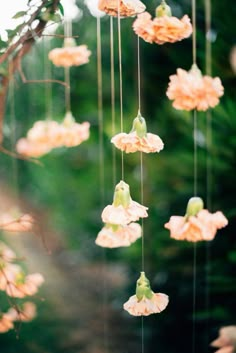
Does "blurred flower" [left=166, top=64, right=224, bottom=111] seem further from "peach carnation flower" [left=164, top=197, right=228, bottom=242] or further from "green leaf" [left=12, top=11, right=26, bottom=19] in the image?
"green leaf" [left=12, top=11, right=26, bottom=19]

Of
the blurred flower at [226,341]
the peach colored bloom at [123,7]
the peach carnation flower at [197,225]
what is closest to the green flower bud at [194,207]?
the peach carnation flower at [197,225]

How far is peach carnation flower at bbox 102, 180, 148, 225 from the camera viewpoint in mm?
737

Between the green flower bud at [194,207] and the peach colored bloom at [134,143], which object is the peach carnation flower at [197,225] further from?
the peach colored bloom at [134,143]

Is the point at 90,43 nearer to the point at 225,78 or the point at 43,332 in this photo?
the point at 225,78

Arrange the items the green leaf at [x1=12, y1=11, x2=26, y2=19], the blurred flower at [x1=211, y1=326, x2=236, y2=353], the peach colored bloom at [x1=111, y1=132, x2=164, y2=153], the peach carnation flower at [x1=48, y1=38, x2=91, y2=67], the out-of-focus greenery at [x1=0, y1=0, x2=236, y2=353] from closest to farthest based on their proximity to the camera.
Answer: the peach colored bloom at [x1=111, y1=132, x2=164, y2=153] < the green leaf at [x1=12, y1=11, x2=26, y2=19] < the peach carnation flower at [x1=48, y1=38, x2=91, y2=67] < the blurred flower at [x1=211, y1=326, x2=236, y2=353] < the out-of-focus greenery at [x1=0, y1=0, x2=236, y2=353]

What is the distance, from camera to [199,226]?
0.77 metres

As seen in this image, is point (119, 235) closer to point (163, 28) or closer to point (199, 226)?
point (199, 226)

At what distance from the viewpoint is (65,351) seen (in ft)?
5.98

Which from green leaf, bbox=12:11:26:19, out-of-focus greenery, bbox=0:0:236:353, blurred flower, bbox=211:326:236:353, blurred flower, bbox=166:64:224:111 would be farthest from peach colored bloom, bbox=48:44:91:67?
blurred flower, bbox=211:326:236:353

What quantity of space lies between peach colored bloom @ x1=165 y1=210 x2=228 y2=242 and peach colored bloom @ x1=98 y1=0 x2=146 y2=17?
266 mm

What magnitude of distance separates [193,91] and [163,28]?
93 mm

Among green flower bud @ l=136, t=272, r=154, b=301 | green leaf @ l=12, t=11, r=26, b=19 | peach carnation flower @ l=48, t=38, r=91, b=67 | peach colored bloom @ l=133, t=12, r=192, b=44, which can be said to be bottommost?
green flower bud @ l=136, t=272, r=154, b=301

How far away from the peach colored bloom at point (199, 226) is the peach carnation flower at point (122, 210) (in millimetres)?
51

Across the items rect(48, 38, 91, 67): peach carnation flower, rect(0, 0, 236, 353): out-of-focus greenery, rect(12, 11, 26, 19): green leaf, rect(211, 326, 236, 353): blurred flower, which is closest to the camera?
rect(12, 11, 26, 19): green leaf
